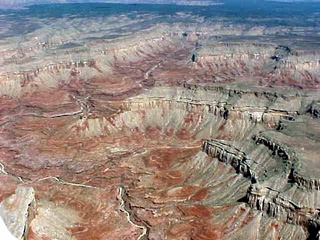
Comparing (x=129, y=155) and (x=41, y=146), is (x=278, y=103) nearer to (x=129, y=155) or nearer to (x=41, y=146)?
(x=129, y=155)

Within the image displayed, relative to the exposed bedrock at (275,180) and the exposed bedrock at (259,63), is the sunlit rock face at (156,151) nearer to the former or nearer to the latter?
the exposed bedrock at (275,180)

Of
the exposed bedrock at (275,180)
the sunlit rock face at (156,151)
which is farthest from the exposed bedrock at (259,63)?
the exposed bedrock at (275,180)

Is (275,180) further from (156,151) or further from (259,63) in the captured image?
(259,63)

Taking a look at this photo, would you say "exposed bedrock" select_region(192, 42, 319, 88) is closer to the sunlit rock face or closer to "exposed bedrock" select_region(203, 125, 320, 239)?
the sunlit rock face

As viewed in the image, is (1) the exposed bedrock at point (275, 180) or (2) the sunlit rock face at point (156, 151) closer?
(1) the exposed bedrock at point (275, 180)

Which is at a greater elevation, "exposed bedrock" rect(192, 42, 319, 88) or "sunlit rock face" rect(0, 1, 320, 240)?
"sunlit rock face" rect(0, 1, 320, 240)

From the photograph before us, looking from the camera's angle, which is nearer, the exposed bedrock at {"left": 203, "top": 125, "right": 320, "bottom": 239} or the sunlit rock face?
the exposed bedrock at {"left": 203, "top": 125, "right": 320, "bottom": 239}

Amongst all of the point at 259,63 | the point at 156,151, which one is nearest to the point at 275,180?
the point at 156,151

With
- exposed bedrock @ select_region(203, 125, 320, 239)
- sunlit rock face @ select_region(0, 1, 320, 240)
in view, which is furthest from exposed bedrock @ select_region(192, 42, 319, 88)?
exposed bedrock @ select_region(203, 125, 320, 239)
